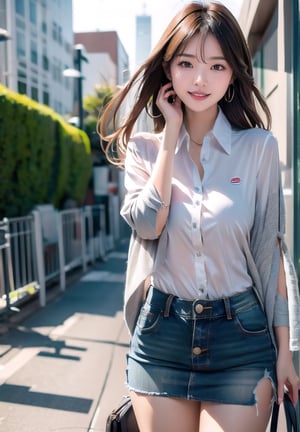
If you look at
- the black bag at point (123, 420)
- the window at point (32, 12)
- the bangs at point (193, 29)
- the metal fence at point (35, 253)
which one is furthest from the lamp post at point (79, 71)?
the black bag at point (123, 420)

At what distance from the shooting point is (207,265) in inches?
58.2

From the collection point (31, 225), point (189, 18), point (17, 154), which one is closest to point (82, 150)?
point (17, 154)

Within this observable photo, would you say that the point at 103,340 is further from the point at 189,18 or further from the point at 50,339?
the point at 189,18

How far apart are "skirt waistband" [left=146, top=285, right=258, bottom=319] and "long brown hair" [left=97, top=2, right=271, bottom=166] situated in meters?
0.55

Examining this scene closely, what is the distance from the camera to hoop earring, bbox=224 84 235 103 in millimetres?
1708

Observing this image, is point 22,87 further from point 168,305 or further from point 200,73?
point 168,305

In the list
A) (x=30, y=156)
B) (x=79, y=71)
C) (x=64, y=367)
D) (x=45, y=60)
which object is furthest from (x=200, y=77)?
(x=79, y=71)

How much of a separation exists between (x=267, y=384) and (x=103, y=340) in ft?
11.6

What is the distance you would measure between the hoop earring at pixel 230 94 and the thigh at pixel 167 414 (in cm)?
93

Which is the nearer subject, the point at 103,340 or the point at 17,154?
the point at 103,340

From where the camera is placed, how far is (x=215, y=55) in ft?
4.97

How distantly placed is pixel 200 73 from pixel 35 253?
5.38 metres

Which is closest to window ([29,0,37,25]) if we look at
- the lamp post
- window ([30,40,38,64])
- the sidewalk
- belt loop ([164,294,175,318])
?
window ([30,40,38,64])

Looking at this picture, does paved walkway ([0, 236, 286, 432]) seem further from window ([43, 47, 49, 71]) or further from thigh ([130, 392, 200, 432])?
window ([43, 47, 49, 71])
